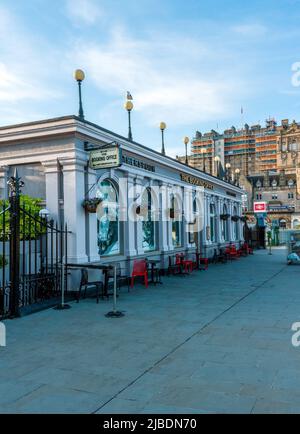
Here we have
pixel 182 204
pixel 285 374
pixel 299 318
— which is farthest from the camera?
pixel 182 204

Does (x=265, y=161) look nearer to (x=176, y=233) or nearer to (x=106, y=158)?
(x=176, y=233)

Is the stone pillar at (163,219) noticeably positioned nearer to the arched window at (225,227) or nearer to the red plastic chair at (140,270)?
the red plastic chair at (140,270)

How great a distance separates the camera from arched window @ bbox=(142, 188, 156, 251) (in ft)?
49.8

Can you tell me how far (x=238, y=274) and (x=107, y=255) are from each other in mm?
6373

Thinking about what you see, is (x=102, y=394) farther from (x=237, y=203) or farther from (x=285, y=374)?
(x=237, y=203)

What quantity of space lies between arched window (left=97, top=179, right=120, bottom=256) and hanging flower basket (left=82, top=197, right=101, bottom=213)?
1.18 m

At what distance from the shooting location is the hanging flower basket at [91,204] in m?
10.8

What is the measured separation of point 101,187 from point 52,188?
6.39 ft

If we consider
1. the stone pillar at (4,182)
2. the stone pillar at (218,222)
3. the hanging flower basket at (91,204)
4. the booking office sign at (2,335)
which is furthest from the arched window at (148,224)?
the stone pillar at (218,222)

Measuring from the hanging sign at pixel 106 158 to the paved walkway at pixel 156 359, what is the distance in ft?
13.1

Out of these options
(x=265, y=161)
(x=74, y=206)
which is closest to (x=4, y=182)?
(x=74, y=206)

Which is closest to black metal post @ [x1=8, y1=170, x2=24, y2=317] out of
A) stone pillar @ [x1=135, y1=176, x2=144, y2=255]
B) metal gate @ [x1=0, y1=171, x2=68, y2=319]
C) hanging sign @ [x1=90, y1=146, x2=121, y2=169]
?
metal gate @ [x1=0, y1=171, x2=68, y2=319]
